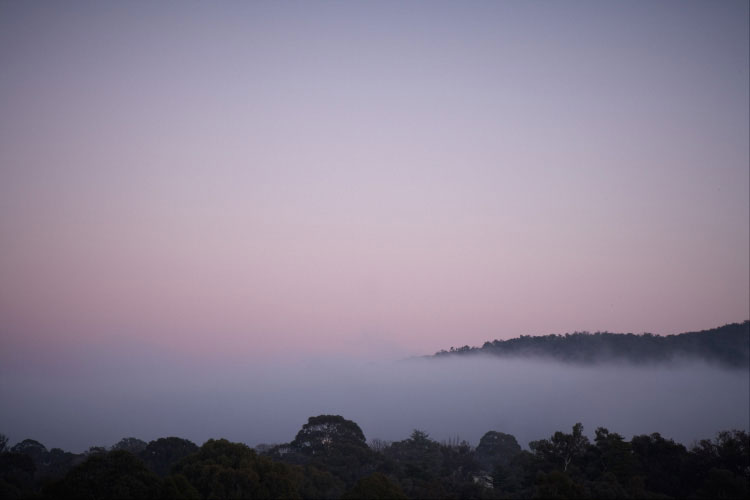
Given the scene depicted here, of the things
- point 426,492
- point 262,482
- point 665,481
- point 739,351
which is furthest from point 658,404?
point 262,482

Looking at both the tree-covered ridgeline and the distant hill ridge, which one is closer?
the tree-covered ridgeline

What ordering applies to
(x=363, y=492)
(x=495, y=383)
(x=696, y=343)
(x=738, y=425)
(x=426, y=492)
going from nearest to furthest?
(x=363, y=492) → (x=426, y=492) → (x=738, y=425) → (x=696, y=343) → (x=495, y=383)

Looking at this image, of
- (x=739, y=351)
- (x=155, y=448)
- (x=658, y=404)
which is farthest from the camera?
(x=739, y=351)

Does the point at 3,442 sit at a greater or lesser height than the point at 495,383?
greater

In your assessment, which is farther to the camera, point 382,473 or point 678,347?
point 678,347

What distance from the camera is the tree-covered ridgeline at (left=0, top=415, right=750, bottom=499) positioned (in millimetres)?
28953

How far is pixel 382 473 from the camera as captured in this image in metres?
41.8

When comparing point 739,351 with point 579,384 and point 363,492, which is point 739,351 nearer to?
point 579,384

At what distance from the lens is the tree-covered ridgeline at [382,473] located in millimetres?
28953

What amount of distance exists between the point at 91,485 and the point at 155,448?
26523mm

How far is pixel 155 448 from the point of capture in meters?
52.4

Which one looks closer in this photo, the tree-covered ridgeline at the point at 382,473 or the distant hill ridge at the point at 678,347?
the tree-covered ridgeline at the point at 382,473

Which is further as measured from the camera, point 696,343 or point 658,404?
point 696,343

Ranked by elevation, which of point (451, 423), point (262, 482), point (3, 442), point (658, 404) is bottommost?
point (451, 423)
